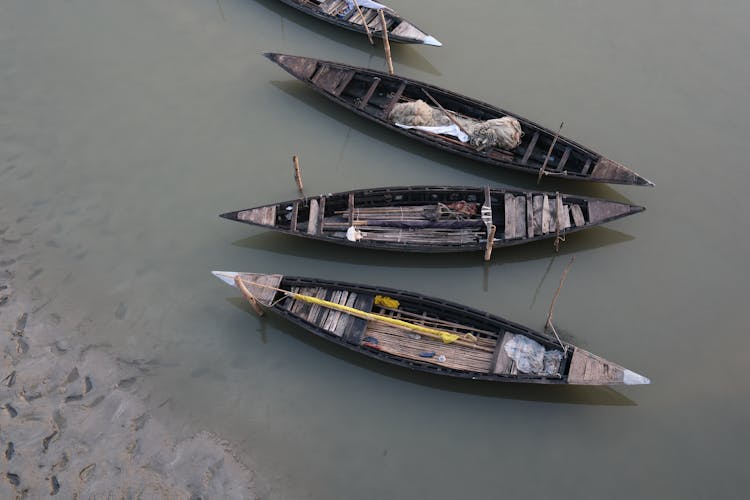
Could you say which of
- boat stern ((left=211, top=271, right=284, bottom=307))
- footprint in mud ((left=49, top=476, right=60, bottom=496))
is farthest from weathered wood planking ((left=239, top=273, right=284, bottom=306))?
footprint in mud ((left=49, top=476, right=60, bottom=496))

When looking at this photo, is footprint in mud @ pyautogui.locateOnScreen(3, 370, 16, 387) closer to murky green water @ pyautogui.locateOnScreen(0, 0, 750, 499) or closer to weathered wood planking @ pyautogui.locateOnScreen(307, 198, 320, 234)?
murky green water @ pyautogui.locateOnScreen(0, 0, 750, 499)

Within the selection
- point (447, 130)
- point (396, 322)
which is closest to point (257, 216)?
point (396, 322)

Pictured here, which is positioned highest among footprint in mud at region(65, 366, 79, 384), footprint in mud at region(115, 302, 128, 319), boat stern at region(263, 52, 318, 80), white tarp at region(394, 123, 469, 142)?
boat stern at region(263, 52, 318, 80)

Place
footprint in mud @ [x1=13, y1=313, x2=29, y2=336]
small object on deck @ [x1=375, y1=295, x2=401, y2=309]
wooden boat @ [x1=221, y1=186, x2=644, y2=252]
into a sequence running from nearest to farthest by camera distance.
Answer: small object on deck @ [x1=375, y1=295, x2=401, y2=309] < footprint in mud @ [x1=13, y1=313, x2=29, y2=336] < wooden boat @ [x1=221, y1=186, x2=644, y2=252]

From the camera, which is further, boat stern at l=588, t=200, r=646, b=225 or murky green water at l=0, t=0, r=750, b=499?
boat stern at l=588, t=200, r=646, b=225

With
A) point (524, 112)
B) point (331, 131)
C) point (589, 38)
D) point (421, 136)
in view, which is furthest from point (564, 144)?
point (331, 131)

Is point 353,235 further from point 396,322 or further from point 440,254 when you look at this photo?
point 396,322

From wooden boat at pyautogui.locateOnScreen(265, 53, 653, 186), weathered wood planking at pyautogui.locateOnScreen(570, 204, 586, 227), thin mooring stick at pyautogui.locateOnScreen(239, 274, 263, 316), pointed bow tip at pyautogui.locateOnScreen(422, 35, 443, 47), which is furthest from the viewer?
pointed bow tip at pyautogui.locateOnScreen(422, 35, 443, 47)

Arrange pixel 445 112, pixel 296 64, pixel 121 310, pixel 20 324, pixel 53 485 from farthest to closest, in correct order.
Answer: pixel 296 64, pixel 445 112, pixel 121 310, pixel 20 324, pixel 53 485
